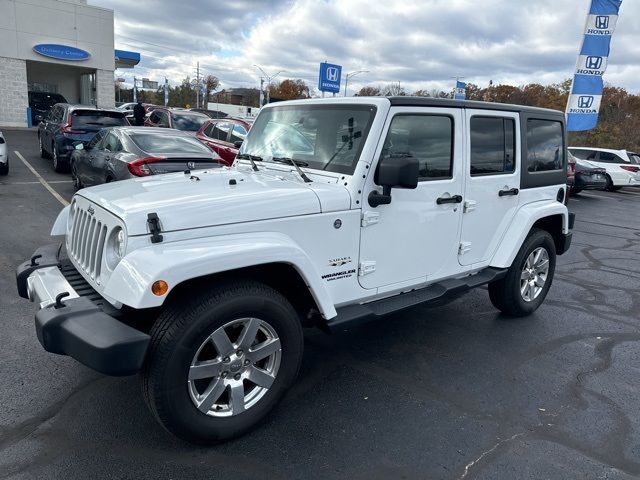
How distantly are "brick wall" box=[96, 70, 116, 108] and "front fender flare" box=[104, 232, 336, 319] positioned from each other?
1164 inches

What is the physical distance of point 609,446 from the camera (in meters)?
3.00

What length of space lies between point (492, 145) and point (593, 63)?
13.3 meters

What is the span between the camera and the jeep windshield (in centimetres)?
337

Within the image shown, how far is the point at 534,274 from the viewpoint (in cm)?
500

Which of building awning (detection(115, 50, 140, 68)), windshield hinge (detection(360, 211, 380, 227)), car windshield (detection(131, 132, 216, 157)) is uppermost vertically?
building awning (detection(115, 50, 140, 68))

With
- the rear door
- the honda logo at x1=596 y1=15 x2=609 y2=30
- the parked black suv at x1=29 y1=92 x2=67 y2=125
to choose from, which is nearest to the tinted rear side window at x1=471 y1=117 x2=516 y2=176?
the rear door

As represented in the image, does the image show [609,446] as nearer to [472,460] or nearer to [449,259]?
[472,460]

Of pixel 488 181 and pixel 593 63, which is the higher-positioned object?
pixel 593 63

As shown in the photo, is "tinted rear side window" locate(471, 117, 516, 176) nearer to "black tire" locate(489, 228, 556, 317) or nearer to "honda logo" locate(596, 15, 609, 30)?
"black tire" locate(489, 228, 556, 317)

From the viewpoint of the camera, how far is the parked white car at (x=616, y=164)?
728 inches

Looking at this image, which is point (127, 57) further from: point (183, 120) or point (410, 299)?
point (410, 299)

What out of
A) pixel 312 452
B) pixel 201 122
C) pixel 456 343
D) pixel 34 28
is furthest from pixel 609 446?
pixel 34 28

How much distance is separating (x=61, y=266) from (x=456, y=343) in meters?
3.23

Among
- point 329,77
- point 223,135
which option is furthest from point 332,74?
point 223,135
